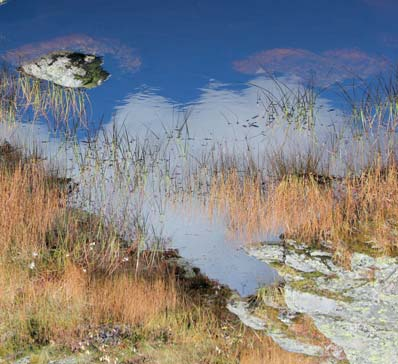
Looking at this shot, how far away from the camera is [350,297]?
18.6 feet

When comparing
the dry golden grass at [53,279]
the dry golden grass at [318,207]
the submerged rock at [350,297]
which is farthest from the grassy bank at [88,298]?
the submerged rock at [350,297]

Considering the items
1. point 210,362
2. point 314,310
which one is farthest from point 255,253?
point 210,362

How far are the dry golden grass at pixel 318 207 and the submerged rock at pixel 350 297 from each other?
255 mm

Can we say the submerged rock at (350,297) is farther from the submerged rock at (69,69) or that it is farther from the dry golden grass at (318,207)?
the submerged rock at (69,69)

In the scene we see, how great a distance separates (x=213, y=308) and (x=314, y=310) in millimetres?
2197

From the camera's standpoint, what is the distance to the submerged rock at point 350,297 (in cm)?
558

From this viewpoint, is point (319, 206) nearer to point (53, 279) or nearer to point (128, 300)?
point (128, 300)

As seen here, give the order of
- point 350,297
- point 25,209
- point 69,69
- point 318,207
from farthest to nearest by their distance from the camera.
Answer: point 25,209, point 69,69, point 318,207, point 350,297

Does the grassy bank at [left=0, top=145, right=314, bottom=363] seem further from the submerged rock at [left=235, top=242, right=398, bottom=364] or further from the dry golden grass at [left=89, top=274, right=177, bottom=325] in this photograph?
the submerged rock at [left=235, top=242, right=398, bottom=364]

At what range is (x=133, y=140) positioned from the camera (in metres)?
7.53

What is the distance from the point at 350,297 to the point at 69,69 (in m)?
5.35

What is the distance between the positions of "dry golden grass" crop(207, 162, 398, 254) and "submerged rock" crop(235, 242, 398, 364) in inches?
10.0

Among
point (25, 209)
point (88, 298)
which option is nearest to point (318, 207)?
point (88, 298)

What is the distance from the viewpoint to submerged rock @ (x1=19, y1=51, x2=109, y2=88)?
7016 mm
